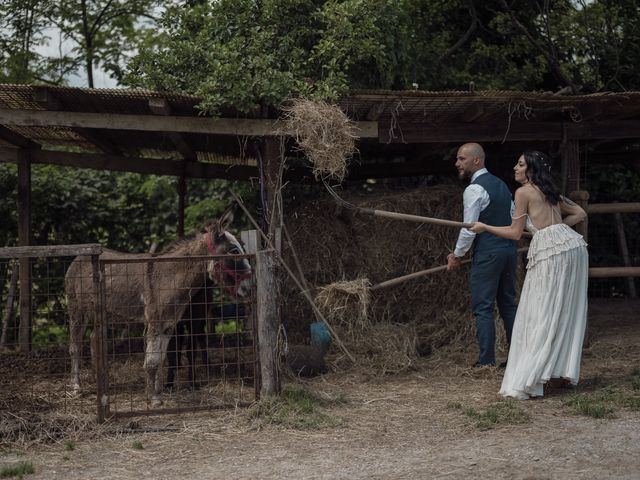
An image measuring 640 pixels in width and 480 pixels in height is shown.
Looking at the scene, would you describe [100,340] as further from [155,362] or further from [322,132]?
[322,132]

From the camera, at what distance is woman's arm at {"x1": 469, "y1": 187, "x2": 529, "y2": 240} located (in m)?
7.20

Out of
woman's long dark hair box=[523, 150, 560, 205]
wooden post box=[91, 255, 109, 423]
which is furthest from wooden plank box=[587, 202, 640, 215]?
wooden post box=[91, 255, 109, 423]

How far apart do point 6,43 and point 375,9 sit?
8784 mm

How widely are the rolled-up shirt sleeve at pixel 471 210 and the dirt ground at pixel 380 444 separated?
1.39 m

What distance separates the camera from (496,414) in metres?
6.41

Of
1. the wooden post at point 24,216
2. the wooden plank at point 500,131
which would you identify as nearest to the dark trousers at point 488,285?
the wooden plank at point 500,131

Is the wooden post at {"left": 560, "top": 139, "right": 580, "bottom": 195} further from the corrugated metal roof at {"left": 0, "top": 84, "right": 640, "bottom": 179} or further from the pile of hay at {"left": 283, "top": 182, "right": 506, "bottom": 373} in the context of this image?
the pile of hay at {"left": 283, "top": 182, "right": 506, "bottom": 373}

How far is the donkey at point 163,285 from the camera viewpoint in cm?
767

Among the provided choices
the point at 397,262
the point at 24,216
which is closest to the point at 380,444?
the point at 397,262

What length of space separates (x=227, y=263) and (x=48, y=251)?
1869mm

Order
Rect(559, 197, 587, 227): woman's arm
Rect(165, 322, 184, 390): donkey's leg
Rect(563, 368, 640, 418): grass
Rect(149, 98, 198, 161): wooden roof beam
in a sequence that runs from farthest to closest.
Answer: Rect(165, 322, 184, 390): donkey's leg
Rect(559, 197, 587, 227): woman's arm
Rect(149, 98, 198, 161): wooden roof beam
Rect(563, 368, 640, 418): grass

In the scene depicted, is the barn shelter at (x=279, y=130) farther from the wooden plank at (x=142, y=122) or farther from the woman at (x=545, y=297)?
the woman at (x=545, y=297)

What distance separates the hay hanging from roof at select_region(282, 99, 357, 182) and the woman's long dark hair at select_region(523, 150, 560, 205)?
1.71 metres

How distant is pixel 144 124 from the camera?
7914 mm
